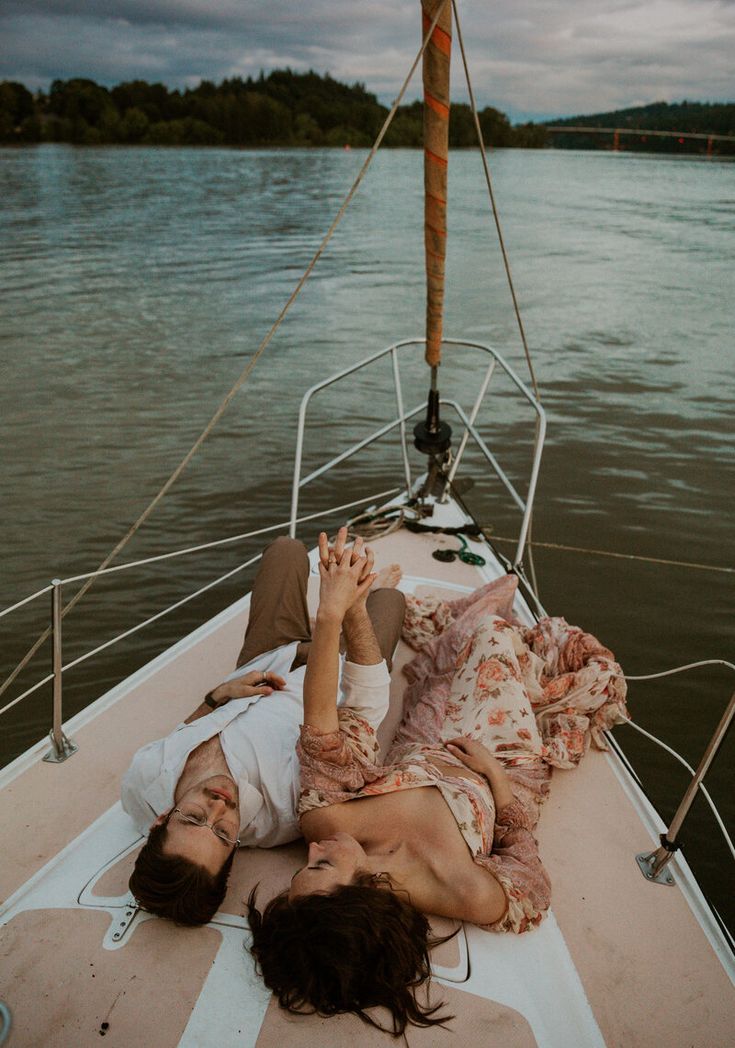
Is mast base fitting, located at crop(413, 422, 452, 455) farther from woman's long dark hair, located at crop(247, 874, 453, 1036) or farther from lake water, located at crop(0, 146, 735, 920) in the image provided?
woman's long dark hair, located at crop(247, 874, 453, 1036)

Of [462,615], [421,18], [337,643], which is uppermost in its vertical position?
[421,18]

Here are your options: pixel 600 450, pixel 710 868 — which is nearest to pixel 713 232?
pixel 600 450

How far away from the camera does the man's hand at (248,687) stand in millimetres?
2002

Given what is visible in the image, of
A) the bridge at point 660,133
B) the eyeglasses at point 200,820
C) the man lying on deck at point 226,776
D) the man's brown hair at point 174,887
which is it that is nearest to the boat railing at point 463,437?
the man lying on deck at point 226,776

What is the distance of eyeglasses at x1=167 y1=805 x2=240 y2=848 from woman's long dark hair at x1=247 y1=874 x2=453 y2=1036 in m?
0.23

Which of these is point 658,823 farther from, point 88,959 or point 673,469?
point 673,469

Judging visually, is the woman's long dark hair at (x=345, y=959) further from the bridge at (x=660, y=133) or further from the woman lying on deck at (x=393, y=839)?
the bridge at (x=660, y=133)

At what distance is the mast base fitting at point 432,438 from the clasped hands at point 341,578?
2.17m

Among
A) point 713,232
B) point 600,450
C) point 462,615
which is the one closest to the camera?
point 462,615

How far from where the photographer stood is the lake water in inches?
167

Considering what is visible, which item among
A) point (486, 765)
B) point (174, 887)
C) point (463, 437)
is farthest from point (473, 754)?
point (463, 437)

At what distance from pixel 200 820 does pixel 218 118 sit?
70898 millimetres

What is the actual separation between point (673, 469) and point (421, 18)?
4528 mm

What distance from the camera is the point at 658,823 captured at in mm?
1926
